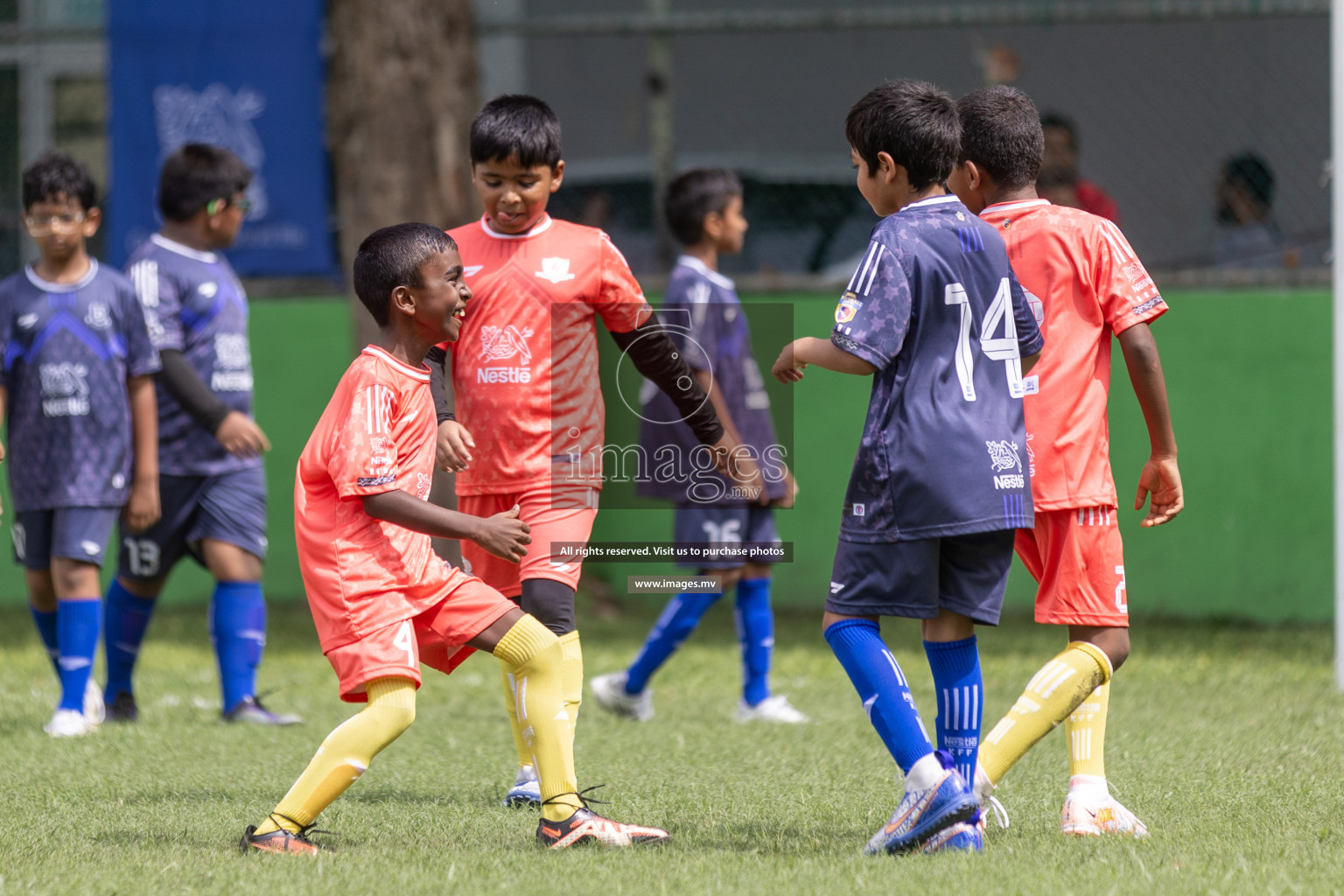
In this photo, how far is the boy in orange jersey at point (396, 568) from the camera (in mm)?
3395

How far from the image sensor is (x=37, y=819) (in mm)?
3945

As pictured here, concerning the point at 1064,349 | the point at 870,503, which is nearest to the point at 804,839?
the point at 870,503

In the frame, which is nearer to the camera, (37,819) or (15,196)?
(37,819)

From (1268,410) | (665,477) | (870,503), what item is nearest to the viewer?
(870,503)

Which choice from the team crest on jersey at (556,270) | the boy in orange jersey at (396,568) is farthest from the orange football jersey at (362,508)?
the team crest on jersey at (556,270)

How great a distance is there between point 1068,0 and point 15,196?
6247mm

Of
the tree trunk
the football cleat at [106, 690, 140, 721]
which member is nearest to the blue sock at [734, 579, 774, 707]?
the football cleat at [106, 690, 140, 721]

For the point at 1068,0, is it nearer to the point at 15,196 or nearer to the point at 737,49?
the point at 737,49

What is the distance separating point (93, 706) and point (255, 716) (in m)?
0.60

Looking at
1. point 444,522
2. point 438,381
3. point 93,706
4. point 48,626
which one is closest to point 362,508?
point 444,522

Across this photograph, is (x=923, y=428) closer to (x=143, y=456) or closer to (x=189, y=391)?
(x=189, y=391)

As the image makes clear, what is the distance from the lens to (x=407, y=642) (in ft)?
11.4

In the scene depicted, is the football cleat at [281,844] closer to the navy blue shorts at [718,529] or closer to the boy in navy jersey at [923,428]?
the boy in navy jersey at [923,428]

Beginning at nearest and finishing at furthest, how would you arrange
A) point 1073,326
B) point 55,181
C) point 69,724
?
point 1073,326 → point 69,724 → point 55,181
